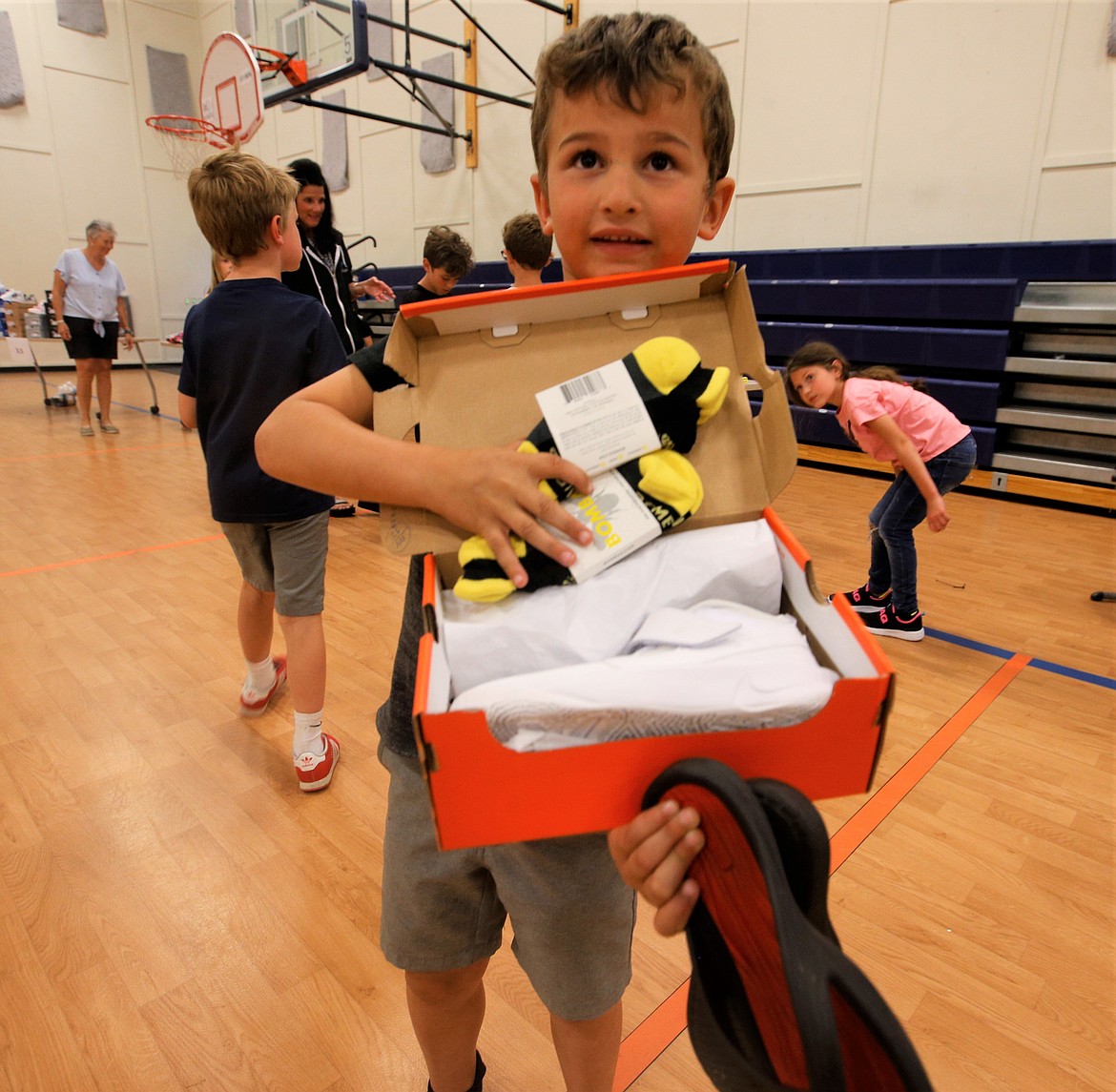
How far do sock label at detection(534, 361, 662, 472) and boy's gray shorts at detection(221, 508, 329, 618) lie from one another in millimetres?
1023

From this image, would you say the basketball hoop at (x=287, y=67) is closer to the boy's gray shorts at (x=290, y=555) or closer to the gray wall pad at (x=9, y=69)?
the gray wall pad at (x=9, y=69)

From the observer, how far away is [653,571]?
0.52 metres

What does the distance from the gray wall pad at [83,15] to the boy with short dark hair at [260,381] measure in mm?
9138

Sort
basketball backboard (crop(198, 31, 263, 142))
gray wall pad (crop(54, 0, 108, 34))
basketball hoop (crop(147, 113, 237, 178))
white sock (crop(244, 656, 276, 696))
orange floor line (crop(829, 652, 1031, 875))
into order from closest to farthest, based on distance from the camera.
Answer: orange floor line (crop(829, 652, 1031, 875)), white sock (crop(244, 656, 276, 696)), basketball backboard (crop(198, 31, 263, 142)), basketball hoop (crop(147, 113, 237, 178)), gray wall pad (crop(54, 0, 108, 34))

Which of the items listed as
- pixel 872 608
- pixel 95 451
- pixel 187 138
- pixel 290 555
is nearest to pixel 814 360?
pixel 872 608

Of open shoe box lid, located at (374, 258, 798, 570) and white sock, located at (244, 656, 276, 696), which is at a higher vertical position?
open shoe box lid, located at (374, 258, 798, 570)

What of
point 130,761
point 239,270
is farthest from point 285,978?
point 239,270

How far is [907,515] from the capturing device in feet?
6.93

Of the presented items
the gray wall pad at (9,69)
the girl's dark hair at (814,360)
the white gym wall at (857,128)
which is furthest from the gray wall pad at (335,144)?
the girl's dark hair at (814,360)

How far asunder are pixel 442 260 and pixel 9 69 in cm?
787

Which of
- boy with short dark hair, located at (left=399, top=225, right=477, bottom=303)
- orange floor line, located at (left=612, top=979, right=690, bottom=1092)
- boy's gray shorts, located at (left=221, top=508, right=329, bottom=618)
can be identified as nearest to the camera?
orange floor line, located at (left=612, top=979, right=690, bottom=1092)

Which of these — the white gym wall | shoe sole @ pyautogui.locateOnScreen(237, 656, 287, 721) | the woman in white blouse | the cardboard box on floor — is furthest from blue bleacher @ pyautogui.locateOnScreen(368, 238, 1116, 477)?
the woman in white blouse

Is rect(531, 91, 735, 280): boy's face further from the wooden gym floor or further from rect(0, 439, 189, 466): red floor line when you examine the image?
rect(0, 439, 189, 466): red floor line

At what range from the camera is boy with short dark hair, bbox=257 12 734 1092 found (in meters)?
0.52
